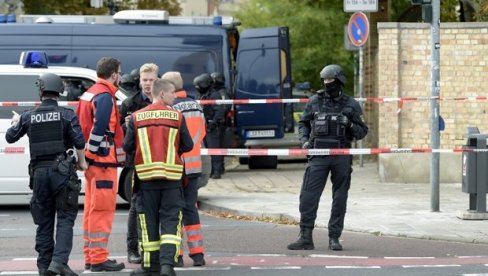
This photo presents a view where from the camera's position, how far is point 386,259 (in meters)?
11.1

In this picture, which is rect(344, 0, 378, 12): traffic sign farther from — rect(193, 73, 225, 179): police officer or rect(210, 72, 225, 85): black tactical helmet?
rect(193, 73, 225, 179): police officer

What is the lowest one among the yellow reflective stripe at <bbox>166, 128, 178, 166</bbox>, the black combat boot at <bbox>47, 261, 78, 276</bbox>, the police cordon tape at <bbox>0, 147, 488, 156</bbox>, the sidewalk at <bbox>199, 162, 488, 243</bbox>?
the sidewalk at <bbox>199, 162, 488, 243</bbox>

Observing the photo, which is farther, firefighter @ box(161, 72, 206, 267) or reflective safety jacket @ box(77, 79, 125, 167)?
firefighter @ box(161, 72, 206, 267)

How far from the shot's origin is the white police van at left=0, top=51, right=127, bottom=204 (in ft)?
50.3

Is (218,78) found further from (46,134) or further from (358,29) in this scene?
(46,134)

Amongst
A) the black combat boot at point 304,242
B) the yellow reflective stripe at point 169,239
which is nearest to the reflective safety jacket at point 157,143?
the yellow reflective stripe at point 169,239

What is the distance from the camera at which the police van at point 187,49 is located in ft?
69.2

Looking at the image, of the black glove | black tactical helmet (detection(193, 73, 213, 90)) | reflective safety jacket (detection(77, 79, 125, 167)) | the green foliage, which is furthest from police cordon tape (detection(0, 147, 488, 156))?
the green foliage

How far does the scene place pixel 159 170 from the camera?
32.0ft

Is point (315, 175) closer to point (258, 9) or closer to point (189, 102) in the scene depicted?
point (189, 102)

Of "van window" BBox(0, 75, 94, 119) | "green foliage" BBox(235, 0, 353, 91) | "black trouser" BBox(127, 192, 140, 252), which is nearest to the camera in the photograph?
"black trouser" BBox(127, 192, 140, 252)

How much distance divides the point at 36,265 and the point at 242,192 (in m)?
7.32

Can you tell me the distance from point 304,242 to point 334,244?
31 centimetres

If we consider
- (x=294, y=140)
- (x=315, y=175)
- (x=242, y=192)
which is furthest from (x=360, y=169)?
(x=315, y=175)
